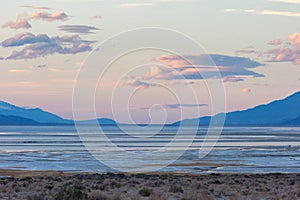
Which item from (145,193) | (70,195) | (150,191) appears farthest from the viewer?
(150,191)

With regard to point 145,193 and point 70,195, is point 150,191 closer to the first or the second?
point 145,193

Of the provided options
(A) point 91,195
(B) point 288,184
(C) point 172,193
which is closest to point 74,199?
(A) point 91,195

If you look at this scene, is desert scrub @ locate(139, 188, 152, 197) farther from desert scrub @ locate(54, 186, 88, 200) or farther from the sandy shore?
desert scrub @ locate(54, 186, 88, 200)

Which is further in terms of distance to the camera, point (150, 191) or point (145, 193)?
point (150, 191)

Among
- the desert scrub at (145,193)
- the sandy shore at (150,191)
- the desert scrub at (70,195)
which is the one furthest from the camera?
the desert scrub at (145,193)

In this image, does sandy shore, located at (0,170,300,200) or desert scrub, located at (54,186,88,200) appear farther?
sandy shore, located at (0,170,300,200)

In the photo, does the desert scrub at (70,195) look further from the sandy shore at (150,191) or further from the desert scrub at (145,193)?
the desert scrub at (145,193)

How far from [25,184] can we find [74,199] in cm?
938

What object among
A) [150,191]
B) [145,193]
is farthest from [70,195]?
[150,191]

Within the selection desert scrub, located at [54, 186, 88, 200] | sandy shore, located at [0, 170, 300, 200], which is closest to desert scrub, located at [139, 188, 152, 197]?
sandy shore, located at [0, 170, 300, 200]

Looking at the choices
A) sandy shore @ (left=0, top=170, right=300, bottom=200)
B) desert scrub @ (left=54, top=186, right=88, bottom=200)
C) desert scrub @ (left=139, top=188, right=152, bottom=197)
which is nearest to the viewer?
desert scrub @ (left=54, top=186, right=88, bottom=200)

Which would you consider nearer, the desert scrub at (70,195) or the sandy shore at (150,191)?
the desert scrub at (70,195)

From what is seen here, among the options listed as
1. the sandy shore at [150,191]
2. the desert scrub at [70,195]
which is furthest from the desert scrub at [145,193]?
the desert scrub at [70,195]

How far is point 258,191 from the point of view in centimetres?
2930
